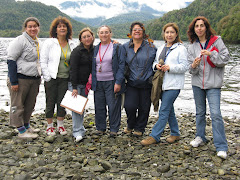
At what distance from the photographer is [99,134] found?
7.49 meters

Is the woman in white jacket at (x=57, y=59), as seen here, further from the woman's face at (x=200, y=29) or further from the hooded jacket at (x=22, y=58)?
the woman's face at (x=200, y=29)

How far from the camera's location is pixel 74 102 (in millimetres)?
6809

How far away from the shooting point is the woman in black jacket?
6.58 m

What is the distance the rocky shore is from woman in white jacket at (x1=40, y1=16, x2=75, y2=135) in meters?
1.36

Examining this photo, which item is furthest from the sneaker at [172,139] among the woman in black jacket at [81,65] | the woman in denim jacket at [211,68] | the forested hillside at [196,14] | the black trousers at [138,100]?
the forested hillside at [196,14]

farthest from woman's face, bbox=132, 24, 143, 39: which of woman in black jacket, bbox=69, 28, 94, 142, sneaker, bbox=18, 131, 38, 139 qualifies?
sneaker, bbox=18, 131, 38, 139

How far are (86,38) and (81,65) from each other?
78cm

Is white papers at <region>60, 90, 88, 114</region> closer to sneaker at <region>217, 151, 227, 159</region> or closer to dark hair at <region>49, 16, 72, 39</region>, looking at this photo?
dark hair at <region>49, 16, 72, 39</region>

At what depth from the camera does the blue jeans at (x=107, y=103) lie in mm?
6914

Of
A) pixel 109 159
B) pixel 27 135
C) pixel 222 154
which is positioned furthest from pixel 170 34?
pixel 27 135

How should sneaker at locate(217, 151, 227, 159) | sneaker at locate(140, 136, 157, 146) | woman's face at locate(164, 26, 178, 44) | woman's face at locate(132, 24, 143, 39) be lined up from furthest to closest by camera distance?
sneaker at locate(140, 136, 157, 146) → woman's face at locate(132, 24, 143, 39) → woman's face at locate(164, 26, 178, 44) → sneaker at locate(217, 151, 227, 159)

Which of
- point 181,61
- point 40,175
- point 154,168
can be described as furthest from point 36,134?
point 181,61

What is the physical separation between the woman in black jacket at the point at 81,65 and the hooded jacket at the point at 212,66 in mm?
2861

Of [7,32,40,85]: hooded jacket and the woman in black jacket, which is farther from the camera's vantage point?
the woman in black jacket
